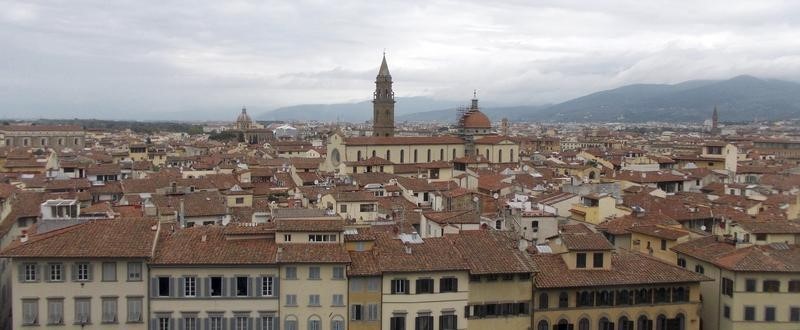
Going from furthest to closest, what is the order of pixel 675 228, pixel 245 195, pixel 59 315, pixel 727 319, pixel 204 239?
pixel 245 195, pixel 675 228, pixel 727 319, pixel 204 239, pixel 59 315

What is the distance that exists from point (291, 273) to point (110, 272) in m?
5.11

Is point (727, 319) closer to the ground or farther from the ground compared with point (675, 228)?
closer to the ground

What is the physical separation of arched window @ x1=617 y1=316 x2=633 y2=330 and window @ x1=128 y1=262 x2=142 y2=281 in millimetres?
14973

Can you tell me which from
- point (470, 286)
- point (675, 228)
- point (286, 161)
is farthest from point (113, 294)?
point (286, 161)

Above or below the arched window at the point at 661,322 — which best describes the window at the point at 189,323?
above

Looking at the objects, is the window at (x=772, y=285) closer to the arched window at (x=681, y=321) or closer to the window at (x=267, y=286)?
A: the arched window at (x=681, y=321)

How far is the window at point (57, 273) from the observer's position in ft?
71.0

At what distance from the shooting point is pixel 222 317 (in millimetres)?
22375

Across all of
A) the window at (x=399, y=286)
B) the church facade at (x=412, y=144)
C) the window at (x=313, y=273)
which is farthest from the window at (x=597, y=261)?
the church facade at (x=412, y=144)

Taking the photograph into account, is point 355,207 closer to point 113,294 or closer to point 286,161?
point 113,294

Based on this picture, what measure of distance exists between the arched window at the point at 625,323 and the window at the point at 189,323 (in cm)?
1330

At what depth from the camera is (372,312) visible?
75.2 ft

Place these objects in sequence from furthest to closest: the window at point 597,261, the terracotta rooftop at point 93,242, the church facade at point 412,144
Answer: the church facade at point 412,144, the window at point 597,261, the terracotta rooftop at point 93,242

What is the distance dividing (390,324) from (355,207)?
1627 centimetres
